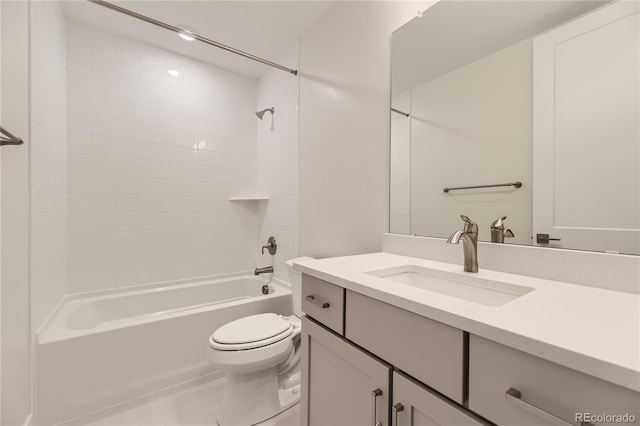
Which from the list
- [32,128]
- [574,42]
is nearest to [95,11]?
[32,128]

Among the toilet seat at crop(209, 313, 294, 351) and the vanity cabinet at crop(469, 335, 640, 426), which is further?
the toilet seat at crop(209, 313, 294, 351)

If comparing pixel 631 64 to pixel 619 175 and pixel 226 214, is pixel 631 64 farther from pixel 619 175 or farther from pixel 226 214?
pixel 226 214

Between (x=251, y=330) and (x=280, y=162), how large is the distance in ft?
4.74

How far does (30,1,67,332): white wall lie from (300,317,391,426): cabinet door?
1396 mm

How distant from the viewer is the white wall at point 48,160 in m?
1.35

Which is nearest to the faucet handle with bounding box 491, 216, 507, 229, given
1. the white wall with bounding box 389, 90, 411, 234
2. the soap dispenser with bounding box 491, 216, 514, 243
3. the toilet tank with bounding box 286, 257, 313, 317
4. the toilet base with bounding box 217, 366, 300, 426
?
the soap dispenser with bounding box 491, 216, 514, 243

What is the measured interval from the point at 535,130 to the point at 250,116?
2.46m

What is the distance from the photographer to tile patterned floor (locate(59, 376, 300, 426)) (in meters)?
1.44

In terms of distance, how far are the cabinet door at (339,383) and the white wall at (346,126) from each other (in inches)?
26.3

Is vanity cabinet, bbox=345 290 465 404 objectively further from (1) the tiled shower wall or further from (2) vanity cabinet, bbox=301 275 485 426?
(1) the tiled shower wall

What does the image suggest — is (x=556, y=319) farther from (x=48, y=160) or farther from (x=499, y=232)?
(x=48, y=160)

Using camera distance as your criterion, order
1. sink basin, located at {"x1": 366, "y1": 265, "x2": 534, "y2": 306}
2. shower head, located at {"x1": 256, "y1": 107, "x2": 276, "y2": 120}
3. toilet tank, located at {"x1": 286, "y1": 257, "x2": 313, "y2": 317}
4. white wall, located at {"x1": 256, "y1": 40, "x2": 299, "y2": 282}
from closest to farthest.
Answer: sink basin, located at {"x1": 366, "y1": 265, "x2": 534, "y2": 306} < toilet tank, located at {"x1": 286, "y1": 257, "x2": 313, "y2": 317} < white wall, located at {"x1": 256, "y1": 40, "x2": 299, "y2": 282} < shower head, located at {"x1": 256, "y1": 107, "x2": 276, "y2": 120}

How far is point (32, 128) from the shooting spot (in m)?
1.31

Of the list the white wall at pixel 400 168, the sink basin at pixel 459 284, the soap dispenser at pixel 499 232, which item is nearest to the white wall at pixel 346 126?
the white wall at pixel 400 168
